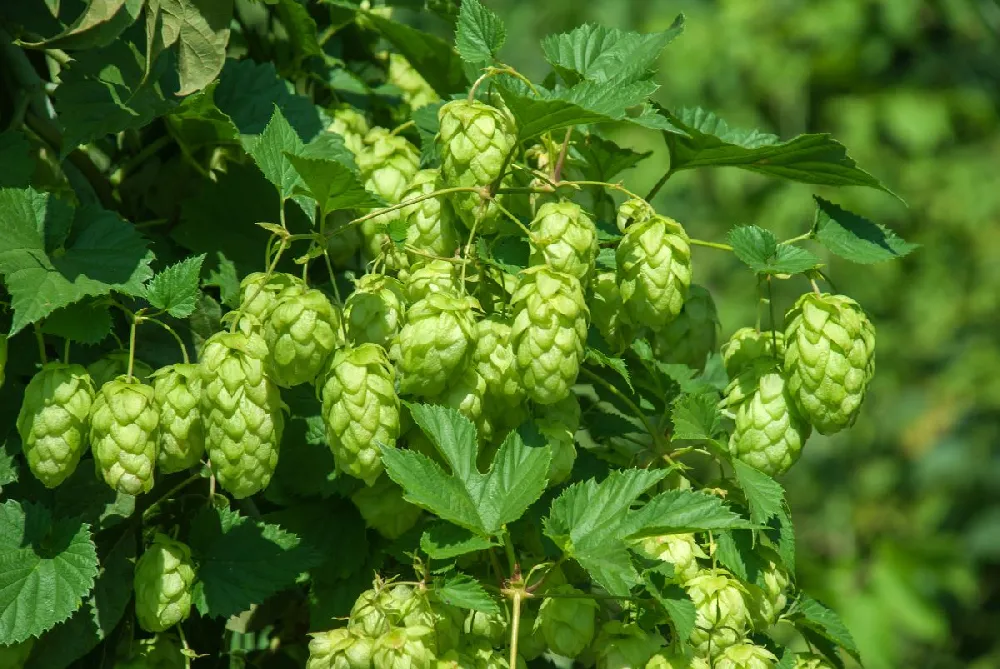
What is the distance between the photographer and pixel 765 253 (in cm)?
119

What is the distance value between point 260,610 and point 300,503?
18cm

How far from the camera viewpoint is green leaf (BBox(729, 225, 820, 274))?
1.16 m

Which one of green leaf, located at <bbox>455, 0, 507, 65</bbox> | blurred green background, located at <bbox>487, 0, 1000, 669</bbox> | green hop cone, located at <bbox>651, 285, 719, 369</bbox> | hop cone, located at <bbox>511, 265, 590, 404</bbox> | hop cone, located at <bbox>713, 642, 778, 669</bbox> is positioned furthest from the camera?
blurred green background, located at <bbox>487, 0, 1000, 669</bbox>

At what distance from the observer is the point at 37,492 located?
3.80 feet

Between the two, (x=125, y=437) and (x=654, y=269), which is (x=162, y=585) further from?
(x=654, y=269)

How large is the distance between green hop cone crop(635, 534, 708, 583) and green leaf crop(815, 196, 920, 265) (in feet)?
1.13

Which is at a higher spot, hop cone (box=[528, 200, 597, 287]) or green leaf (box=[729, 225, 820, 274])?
hop cone (box=[528, 200, 597, 287])

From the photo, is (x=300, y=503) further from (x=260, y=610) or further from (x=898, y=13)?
(x=898, y=13)

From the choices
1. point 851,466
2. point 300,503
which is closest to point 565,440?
point 300,503

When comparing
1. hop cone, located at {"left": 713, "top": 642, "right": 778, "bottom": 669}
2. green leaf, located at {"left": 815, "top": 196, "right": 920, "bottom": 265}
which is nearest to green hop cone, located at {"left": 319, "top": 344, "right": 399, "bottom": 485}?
hop cone, located at {"left": 713, "top": 642, "right": 778, "bottom": 669}

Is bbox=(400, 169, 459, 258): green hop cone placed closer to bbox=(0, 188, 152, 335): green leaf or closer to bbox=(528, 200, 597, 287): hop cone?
bbox=(528, 200, 597, 287): hop cone

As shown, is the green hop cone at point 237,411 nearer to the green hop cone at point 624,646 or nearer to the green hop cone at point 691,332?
the green hop cone at point 624,646

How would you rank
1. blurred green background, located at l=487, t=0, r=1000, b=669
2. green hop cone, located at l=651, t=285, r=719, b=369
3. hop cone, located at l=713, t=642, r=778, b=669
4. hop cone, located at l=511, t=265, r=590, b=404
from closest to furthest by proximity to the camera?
hop cone, located at l=511, t=265, r=590, b=404 → hop cone, located at l=713, t=642, r=778, b=669 → green hop cone, located at l=651, t=285, r=719, b=369 → blurred green background, located at l=487, t=0, r=1000, b=669

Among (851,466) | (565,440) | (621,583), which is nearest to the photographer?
(621,583)
